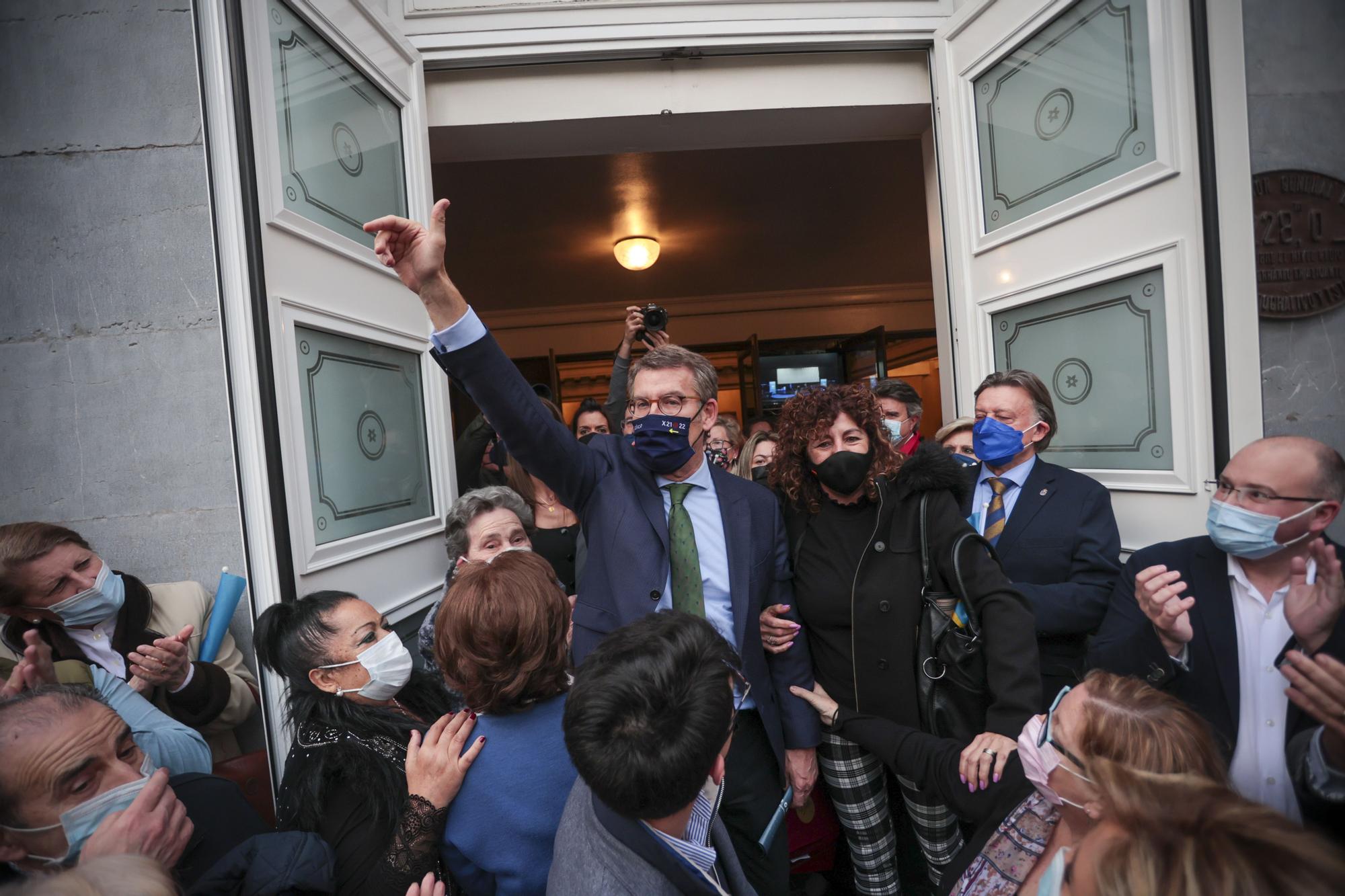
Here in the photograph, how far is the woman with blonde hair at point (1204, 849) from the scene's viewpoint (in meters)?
0.67

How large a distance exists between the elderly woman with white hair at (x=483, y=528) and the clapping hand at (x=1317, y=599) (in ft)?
6.78

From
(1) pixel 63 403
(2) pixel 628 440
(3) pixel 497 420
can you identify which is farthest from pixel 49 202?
(2) pixel 628 440

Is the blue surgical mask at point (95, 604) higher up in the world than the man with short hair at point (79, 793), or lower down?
higher up

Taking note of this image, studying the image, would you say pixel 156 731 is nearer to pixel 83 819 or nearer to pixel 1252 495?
pixel 83 819

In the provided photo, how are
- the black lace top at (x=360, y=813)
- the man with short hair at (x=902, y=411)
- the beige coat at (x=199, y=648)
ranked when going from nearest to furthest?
1. the black lace top at (x=360, y=813)
2. the beige coat at (x=199, y=648)
3. the man with short hair at (x=902, y=411)

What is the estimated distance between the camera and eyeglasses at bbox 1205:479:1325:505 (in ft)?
5.23

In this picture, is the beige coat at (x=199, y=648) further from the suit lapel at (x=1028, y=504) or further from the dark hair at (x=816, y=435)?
the suit lapel at (x=1028, y=504)

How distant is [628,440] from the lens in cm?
196

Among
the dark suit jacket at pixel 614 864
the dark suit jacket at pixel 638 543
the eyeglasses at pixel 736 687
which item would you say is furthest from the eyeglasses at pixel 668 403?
the dark suit jacket at pixel 614 864

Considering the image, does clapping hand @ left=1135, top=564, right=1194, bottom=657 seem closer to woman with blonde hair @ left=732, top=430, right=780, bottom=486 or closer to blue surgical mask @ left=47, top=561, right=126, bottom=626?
woman with blonde hair @ left=732, top=430, right=780, bottom=486

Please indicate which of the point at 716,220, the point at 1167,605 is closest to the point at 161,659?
the point at 1167,605

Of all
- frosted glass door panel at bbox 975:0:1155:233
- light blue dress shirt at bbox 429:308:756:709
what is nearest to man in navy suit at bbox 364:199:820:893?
light blue dress shirt at bbox 429:308:756:709

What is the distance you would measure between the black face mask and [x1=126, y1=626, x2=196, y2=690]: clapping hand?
1.73 meters

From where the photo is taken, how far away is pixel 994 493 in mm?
→ 2416
